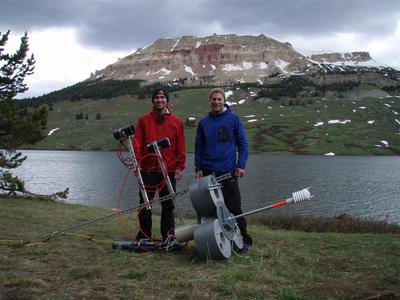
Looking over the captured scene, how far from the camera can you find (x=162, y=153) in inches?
347

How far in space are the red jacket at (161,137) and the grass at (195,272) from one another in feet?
5.69

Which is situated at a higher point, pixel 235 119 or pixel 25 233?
pixel 235 119

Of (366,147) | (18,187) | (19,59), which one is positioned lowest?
(366,147)

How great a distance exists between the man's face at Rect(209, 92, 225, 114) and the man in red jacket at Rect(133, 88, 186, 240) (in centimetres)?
85

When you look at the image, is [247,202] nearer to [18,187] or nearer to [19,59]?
[18,187]

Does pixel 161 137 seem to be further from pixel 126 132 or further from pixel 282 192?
pixel 282 192

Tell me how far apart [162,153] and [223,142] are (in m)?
1.28

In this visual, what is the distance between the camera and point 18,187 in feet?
74.7

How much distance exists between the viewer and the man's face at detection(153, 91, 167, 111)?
862 cm

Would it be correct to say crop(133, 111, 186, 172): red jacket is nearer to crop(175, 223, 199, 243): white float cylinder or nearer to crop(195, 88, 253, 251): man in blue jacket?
crop(195, 88, 253, 251): man in blue jacket

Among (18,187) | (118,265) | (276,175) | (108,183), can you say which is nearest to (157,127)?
(118,265)

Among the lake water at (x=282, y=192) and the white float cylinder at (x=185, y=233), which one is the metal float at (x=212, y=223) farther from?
the lake water at (x=282, y=192)

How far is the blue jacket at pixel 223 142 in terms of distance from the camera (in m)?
8.47

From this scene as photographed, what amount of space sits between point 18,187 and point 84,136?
149677mm
